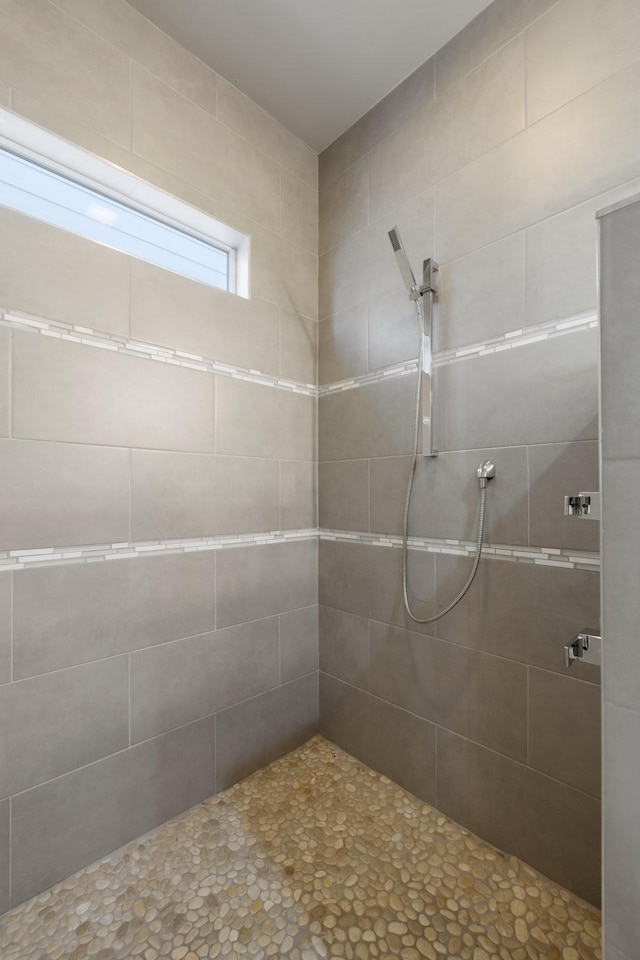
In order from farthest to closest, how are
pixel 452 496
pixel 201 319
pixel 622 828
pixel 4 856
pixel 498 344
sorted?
pixel 201 319 → pixel 452 496 → pixel 498 344 → pixel 4 856 → pixel 622 828

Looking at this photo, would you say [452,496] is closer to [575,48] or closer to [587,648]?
[587,648]

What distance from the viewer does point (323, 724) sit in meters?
1.99

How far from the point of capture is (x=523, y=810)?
132cm

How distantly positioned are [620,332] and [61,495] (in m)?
1.38

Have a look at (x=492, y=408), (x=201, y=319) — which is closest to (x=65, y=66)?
(x=201, y=319)

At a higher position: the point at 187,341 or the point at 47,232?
the point at 47,232

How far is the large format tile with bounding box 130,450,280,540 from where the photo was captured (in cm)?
146

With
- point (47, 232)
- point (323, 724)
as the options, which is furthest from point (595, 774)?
point (47, 232)

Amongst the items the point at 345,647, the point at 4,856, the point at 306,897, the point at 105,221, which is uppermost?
the point at 105,221

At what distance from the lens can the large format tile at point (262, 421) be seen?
65.9 inches

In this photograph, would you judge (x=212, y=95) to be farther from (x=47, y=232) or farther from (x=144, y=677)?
(x=144, y=677)

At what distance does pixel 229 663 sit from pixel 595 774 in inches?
46.5

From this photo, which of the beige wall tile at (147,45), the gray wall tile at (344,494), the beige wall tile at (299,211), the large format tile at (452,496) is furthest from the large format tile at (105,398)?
the beige wall tile at (147,45)

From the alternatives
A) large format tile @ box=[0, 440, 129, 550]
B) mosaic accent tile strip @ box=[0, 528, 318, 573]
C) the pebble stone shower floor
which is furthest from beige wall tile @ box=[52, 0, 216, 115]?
the pebble stone shower floor
